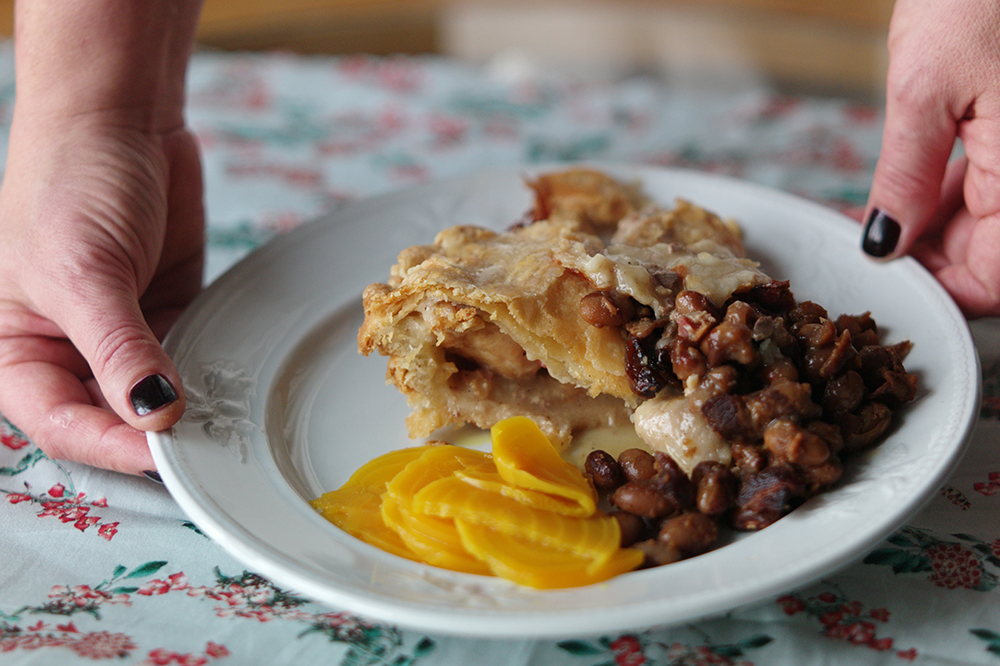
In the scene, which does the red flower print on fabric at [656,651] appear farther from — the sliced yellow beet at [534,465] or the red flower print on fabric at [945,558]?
the red flower print on fabric at [945,558]

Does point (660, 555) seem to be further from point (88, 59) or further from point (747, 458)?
point (88, 59)

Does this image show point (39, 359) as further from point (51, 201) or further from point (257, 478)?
point (257, 478)

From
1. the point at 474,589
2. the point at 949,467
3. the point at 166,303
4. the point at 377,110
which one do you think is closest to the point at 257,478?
the point at 474,589

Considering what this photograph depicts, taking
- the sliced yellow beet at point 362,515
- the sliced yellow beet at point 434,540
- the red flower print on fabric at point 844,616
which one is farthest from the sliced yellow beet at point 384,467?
the red flower print on fabric at point 844,616

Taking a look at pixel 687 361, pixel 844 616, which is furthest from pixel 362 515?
pixel 844 616

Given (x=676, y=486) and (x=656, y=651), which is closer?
(x=656, y=651)

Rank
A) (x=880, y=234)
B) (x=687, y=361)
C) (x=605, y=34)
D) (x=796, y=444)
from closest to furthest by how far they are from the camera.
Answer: (x=796, y=444), (x=687, y=361), (x=880, y=234), (x=605, y=34)
